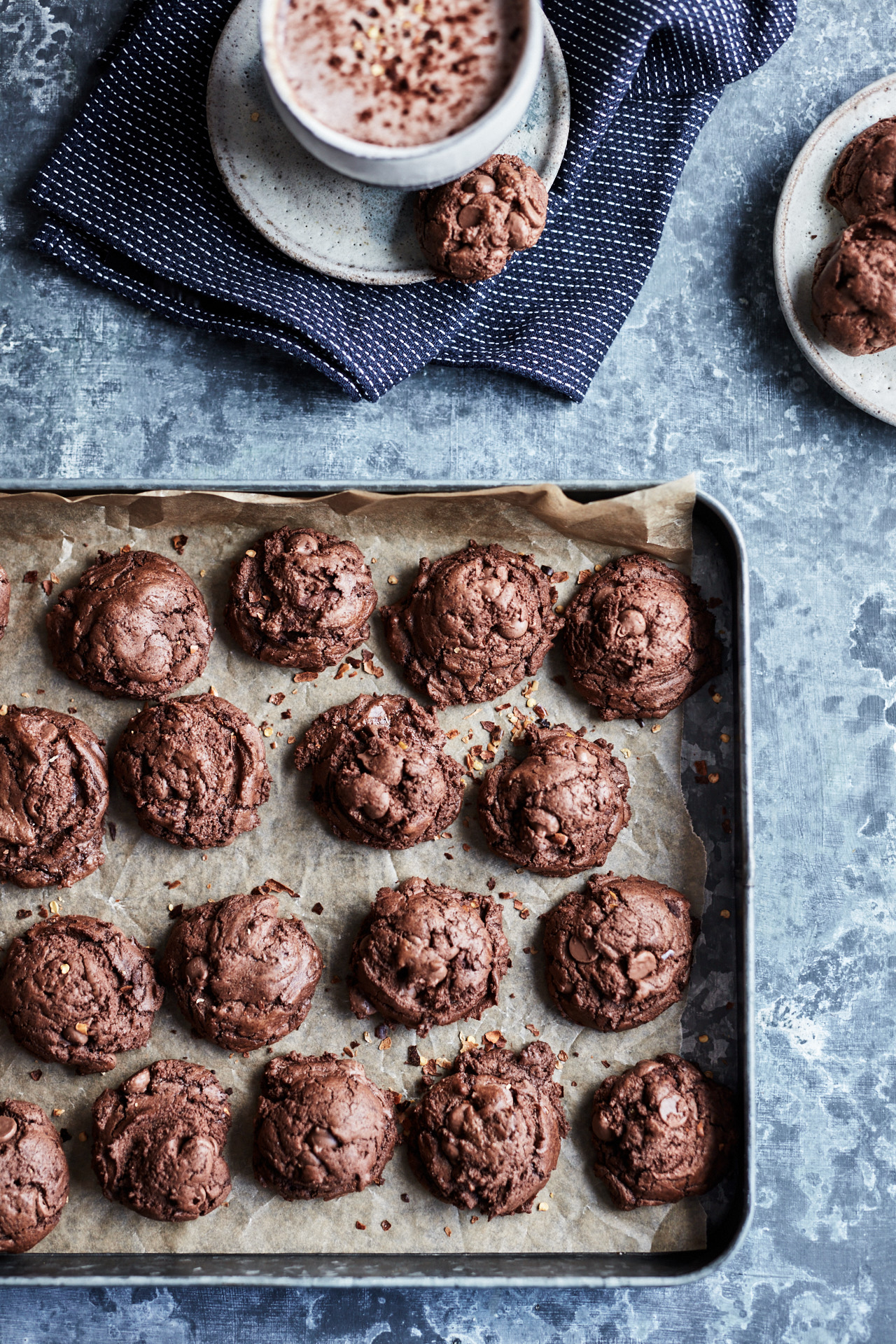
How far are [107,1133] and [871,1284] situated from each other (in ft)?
7.00

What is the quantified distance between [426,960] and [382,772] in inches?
19.7

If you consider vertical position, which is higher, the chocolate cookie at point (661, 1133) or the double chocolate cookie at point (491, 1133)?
the chocolate cookie at point (661, 1133)

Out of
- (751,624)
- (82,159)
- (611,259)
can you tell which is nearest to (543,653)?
(751,624)

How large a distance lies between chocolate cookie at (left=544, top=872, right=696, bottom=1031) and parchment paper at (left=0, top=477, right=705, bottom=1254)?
7 cm

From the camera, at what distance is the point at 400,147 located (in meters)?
2.51

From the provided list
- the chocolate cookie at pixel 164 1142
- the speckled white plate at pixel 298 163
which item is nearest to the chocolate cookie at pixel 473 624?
the speckled white plate at pixel 298 163

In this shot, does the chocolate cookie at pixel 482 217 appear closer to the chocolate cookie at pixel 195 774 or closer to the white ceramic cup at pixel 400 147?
the white ceramic cup at pixel 400 147

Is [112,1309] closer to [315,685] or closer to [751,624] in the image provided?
[315,685]

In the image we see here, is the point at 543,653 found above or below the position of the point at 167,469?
above

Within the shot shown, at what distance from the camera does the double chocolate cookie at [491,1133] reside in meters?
2.75

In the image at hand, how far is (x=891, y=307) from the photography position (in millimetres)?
2867

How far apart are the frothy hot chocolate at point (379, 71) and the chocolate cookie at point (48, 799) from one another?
5.57ft

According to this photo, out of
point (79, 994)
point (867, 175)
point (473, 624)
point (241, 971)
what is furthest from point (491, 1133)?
point (867, 175)

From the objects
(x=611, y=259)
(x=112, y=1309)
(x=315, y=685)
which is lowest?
(x=112, y=1309)
